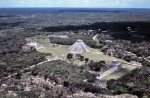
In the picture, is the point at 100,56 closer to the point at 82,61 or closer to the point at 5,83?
the point at 82,61

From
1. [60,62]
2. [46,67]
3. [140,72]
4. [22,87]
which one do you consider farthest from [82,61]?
[22,87]

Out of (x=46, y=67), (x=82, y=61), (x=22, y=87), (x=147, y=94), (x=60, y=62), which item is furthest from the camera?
(x=82, y=61)

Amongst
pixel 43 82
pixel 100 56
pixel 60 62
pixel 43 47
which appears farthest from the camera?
pixel 43 47

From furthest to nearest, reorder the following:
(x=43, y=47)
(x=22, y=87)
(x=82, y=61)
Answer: (x=43, y=47)
(x=82, y=61)
(x=22, y=87)

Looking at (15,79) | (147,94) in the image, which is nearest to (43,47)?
(15,79)

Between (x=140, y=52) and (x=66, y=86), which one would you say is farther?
(x=140, y=52)

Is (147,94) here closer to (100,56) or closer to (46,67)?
(46,67)

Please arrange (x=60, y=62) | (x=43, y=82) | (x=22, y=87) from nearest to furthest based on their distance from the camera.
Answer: (x=22, y=87), (x=43, y=82), (x=60, y=62)

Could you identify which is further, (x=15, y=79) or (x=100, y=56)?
(x=100, y=56)
